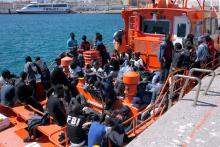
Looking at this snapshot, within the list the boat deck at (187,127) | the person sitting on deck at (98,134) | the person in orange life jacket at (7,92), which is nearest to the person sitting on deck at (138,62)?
the boat deck at (187,127)

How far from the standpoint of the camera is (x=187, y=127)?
609 cm

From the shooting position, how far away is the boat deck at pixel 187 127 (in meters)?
5.52

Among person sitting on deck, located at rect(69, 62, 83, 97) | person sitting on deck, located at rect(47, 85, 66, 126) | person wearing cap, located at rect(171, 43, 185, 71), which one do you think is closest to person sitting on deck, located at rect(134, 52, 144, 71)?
person wearing cap, located at rect(171, 43, 185, 71)

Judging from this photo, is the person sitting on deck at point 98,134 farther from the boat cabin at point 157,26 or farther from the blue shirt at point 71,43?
the blue shirt at point 71,43

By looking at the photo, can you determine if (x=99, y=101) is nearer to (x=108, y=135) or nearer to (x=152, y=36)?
(x=108, y=135)

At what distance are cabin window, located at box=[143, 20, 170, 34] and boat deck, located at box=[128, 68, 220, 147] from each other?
4885mm

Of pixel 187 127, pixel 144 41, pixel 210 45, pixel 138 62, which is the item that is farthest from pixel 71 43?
pixel 187 127

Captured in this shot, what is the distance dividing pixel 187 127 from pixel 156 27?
6.84 meters

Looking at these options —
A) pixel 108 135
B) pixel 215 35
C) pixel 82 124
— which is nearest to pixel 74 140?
pixel 82 124

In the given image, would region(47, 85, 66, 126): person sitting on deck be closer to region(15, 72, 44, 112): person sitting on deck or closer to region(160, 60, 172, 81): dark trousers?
region(15, 72, 44, 112): person sitting on deck

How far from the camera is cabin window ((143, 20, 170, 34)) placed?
465 inches

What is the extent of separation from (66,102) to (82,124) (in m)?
2.40

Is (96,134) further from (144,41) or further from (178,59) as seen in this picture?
(144,41)

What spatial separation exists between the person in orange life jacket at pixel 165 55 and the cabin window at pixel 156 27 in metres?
2.08
